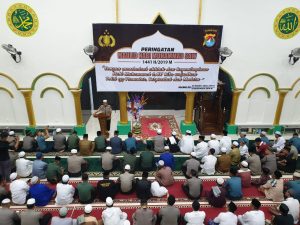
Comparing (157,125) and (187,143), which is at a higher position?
(187,143)

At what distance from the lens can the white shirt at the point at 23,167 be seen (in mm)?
7496

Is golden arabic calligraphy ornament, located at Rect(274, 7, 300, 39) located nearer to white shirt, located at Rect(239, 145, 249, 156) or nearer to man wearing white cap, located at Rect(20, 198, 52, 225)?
white shirt, located at Rect(239, 145, 249, 156)

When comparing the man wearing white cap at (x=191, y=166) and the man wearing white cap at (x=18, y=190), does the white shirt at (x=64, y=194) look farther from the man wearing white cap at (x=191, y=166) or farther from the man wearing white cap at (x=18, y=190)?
the man wearing white cap at (x=191, y=166)

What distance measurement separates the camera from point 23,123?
10.0 meters

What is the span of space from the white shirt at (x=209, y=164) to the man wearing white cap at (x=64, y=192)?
3.43 metres

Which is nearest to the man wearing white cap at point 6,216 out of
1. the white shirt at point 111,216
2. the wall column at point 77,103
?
the white shirt at point 111,216

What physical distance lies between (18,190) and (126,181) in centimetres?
239

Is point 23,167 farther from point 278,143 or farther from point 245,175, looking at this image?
point 278,143

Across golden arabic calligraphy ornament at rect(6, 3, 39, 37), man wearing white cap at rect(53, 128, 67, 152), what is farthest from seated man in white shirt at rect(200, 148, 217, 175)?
golden arabic calligraphy ornament at rect(6, 3, 39, 37)

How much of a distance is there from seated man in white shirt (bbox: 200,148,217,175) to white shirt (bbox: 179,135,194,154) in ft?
2.76

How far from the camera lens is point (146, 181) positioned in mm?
6793

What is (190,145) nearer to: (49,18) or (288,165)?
(288,165)

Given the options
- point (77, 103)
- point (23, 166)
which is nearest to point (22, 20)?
point (77, 103)

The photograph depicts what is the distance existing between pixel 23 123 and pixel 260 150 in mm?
7575
